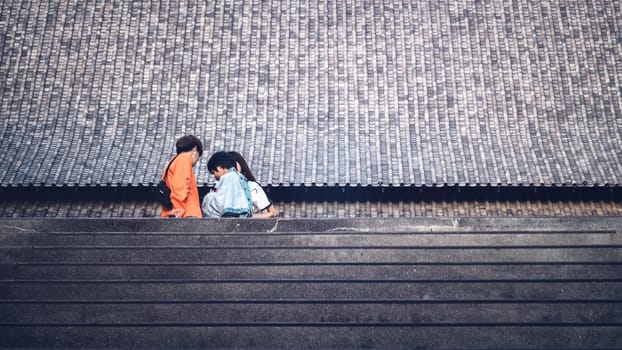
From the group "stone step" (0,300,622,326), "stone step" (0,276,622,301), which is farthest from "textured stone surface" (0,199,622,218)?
"stone step" (0,300,622,326)

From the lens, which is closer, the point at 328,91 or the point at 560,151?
the point at 560,151

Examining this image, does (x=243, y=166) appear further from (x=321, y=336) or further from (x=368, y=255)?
(x=321, y=336)

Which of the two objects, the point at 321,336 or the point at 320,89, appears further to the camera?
the point at 320,89

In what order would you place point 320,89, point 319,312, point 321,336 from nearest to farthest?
point 321,336, point 319,312, point 320,89

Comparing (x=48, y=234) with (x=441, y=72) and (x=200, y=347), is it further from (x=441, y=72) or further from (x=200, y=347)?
(x=441, y=72)

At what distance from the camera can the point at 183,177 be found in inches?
261

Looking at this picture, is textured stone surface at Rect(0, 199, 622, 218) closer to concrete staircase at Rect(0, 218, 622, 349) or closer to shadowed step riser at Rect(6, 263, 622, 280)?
concrete staircase at Rect(0, 218, 622, 349)

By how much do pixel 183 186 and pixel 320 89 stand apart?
546 cm

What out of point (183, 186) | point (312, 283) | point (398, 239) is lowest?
point (312, 283)

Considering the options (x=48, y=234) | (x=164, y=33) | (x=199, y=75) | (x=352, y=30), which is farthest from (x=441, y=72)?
(x=48, y=234)

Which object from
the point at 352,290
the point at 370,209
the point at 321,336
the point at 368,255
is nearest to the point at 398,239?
the point at 368,255

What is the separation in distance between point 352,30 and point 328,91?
1463mm

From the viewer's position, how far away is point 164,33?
40.7ft

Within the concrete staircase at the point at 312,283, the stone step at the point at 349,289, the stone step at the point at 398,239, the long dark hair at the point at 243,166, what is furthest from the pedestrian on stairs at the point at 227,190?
the stone step at the point at 349,289
